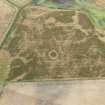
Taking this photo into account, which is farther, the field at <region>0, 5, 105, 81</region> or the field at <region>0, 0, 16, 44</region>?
the field at <region>0, 0, 16, 44</region>

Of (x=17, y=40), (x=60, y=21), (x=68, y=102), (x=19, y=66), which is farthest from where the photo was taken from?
(x=60, y=21)

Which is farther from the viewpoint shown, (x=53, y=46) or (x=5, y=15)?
(x=5, y=15)

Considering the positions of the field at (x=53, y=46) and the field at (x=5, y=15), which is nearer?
the field at (x=53, y=46)

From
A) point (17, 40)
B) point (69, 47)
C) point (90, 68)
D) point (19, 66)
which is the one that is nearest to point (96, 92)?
point (90, 68)

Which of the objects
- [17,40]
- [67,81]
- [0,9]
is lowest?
[67,81]

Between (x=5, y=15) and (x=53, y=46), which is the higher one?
(x=5, y=15)

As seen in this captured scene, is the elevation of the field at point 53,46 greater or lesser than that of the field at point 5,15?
lesser

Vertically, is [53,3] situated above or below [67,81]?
above

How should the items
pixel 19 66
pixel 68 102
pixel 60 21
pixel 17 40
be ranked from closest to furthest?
pixel 68 102
pixel 19 66
pixel 17 40
pixel 60 21

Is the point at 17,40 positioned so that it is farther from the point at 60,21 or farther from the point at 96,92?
the point at 96,92

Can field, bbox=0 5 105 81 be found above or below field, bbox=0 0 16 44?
below

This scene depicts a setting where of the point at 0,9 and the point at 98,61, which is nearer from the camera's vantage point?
the point at 98,61
